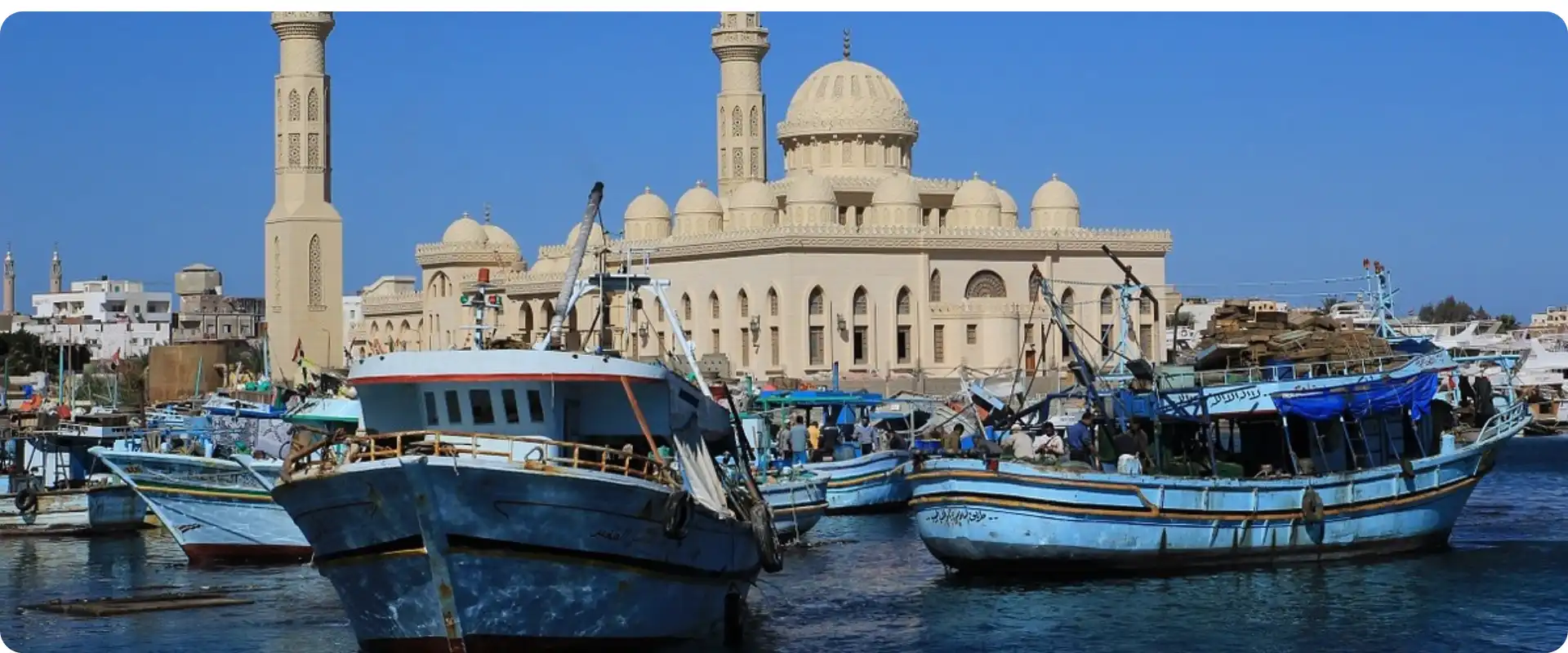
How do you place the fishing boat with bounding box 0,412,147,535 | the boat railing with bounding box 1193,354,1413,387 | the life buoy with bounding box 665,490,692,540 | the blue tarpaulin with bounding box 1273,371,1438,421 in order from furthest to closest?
1. the fishing boat with bounding box 0,412,147,535
2. the boat railing with bounding box 1193,354,1413,387
3. the blue tarpaulin with bounding box 1273,371,1438,421
4. the life buoy with bounding box 665,490,692,540

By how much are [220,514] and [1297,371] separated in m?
14.7

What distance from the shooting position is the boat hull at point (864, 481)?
41.8m

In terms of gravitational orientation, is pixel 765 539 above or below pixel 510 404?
below

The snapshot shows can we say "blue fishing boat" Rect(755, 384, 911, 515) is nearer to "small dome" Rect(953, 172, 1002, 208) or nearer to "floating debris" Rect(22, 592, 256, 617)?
"floating debris" Rect(22, 592, 256, 617)

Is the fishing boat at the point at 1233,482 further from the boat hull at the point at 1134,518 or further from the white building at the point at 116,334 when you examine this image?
the white building at the point at 116,334

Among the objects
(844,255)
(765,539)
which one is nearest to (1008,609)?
(765,539)

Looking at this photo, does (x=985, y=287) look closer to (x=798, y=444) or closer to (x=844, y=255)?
(x=844, y=255)

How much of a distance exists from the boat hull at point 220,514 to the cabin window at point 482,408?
39.6 ft

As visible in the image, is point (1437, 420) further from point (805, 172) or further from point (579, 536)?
point (805, 172)

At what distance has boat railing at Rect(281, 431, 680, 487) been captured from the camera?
20.8m

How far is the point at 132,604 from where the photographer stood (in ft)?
92.0

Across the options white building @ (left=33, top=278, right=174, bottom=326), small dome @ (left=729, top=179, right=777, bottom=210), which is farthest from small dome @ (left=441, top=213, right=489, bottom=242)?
white building @ (left=33, top=278, right=174, bottom=326)

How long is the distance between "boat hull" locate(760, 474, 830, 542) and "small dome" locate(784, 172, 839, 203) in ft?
126

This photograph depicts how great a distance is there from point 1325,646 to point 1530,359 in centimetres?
7095
